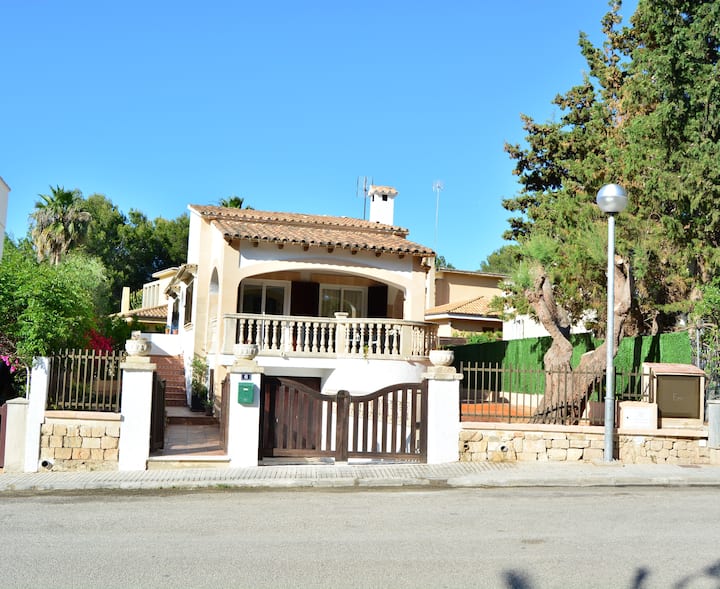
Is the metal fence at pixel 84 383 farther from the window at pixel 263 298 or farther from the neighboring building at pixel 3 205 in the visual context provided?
the window at pixel 263 298

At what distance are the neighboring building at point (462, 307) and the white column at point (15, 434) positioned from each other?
22611mm

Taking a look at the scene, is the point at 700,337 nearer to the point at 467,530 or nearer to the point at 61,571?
the point at 467,530

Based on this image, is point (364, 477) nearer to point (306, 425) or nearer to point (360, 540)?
point (306, 425)

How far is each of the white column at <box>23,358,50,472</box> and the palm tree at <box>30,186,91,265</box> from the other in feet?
87.9

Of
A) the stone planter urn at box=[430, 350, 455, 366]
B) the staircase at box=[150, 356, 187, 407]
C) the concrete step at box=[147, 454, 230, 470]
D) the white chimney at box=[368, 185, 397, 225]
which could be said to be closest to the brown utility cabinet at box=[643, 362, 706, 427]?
the stone planter urn at box=[430, 350, 455, 366]

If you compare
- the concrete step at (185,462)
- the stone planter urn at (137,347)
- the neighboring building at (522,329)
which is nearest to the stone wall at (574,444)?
the concrete step at (185,462)

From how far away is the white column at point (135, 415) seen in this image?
12766 millimetres

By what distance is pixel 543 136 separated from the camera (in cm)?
2834

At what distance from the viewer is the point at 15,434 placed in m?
12.6

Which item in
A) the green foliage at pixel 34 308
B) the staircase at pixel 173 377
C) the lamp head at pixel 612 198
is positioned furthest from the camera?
the staircase at pixel 173 377

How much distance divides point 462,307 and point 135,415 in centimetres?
2620

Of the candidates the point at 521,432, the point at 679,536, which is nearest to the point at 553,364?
Answer: the point at 521,432

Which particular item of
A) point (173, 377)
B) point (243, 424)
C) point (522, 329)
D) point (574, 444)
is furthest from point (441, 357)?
point (522, 329)

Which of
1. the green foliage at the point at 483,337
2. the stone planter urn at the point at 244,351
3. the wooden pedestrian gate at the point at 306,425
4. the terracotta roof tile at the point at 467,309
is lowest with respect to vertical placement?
the wooden pedestrian gate at the point at 306,425
